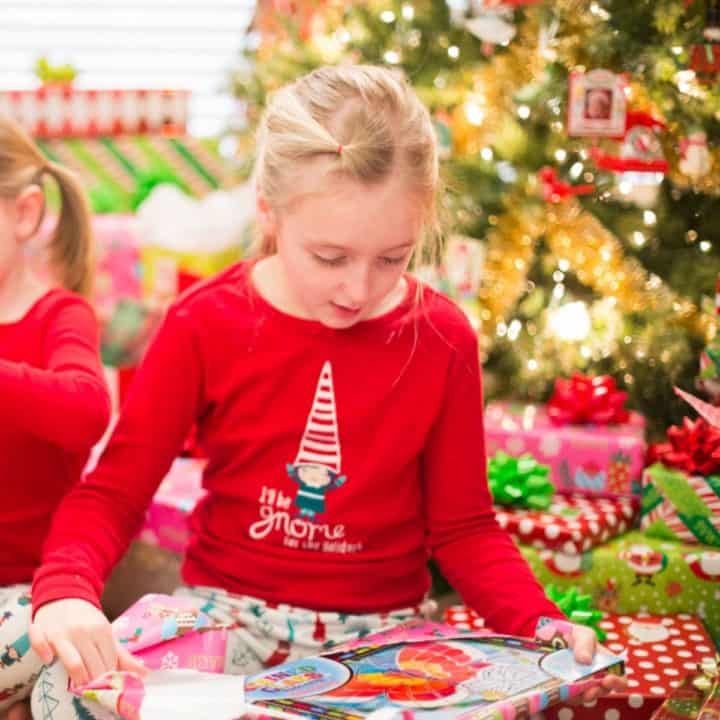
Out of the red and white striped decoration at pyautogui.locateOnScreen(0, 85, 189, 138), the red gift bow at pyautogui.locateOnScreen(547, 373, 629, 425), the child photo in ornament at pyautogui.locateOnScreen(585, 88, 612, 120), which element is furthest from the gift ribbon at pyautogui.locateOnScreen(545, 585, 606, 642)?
the red and white striped decoration at pyautogui.locateOnScreen(0, 85, 189, 138)

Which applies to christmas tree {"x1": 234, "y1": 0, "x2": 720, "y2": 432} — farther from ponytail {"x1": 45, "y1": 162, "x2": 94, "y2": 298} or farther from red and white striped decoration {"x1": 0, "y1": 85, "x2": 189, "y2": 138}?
red and white striped decoration {"x1": 0, "y1": 85, "x2": 189, "y2": 138}

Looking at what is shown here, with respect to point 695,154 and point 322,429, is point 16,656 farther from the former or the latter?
point 695,154

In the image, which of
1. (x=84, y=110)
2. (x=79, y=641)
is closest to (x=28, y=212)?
(x=79, y=641)

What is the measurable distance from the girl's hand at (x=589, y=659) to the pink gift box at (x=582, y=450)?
2.55 feet

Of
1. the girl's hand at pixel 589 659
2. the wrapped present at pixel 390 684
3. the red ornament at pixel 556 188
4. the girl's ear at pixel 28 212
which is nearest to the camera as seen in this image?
the wrapped present at pixel 390 684

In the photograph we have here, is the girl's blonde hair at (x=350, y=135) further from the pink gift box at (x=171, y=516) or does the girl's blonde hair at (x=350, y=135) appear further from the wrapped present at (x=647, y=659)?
the pink gift box at (x=171, y=516)

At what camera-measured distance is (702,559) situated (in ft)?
5.02

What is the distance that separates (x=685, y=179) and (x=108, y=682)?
1333mm

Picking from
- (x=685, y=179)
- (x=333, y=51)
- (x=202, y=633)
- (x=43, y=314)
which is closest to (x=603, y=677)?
(x=202, y=633)

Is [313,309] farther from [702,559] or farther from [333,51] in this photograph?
[333,51]

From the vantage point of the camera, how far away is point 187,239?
8.63ft

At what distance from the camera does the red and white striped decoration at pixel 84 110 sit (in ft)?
10.7

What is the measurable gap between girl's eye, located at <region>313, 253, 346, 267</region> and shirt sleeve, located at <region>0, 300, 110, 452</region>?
33 centimetres

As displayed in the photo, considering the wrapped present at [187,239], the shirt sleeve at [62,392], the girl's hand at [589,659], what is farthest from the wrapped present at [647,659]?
the wrapped present at [187,239]
